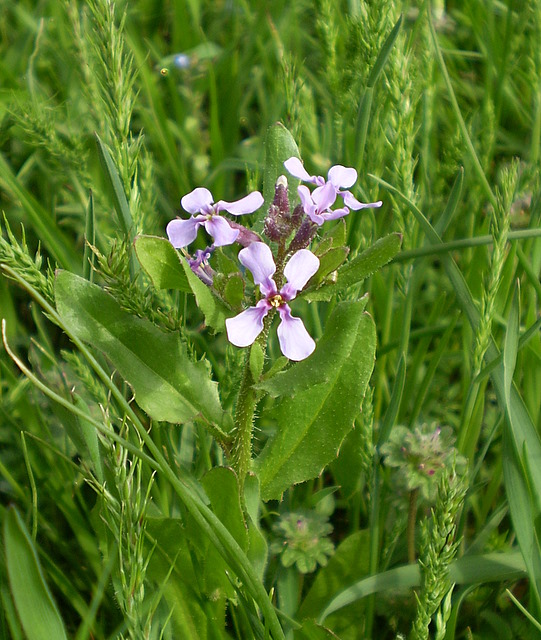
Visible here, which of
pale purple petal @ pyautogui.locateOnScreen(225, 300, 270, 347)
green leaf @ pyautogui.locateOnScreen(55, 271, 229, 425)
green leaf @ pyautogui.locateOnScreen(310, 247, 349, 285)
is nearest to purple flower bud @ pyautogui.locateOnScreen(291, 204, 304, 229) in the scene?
green leaf @ pyautogui.locateOnScreen(310, 247, 349, 285)

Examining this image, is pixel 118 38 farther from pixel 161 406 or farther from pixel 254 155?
pixel 254 155

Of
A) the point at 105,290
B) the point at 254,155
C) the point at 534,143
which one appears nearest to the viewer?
the point at 105,290

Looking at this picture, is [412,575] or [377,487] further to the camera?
[377,487]

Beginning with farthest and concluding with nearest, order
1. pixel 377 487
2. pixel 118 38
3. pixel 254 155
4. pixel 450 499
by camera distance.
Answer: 1. pixel 254 155
2. pixel 377 487
3. pixel 118 38
4. pixel 450 499

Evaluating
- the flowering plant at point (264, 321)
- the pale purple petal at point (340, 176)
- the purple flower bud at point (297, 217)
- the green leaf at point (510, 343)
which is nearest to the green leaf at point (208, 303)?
the flowering plant at point (264, 321)

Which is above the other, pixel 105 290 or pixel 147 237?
pixel 147 237

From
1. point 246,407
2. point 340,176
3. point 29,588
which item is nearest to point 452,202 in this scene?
point 340,176

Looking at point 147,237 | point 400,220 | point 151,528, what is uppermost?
point 147,237

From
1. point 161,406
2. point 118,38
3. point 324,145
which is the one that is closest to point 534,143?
point 324,145
